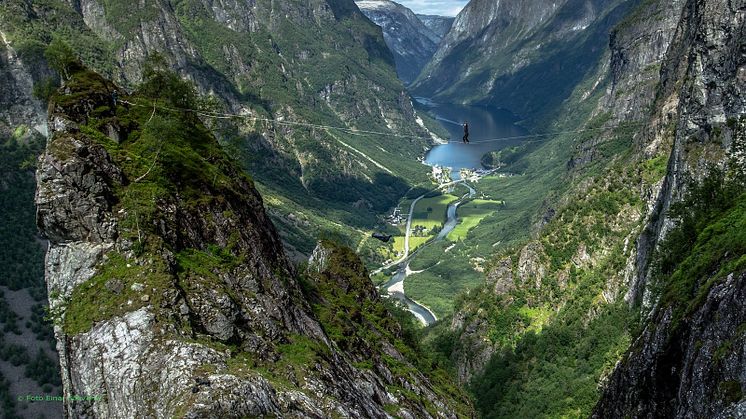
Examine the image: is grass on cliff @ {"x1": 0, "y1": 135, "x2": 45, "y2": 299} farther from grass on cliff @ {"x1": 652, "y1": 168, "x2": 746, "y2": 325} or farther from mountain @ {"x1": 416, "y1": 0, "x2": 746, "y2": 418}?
grass on cliff @ {"x1": 652, "y1": 168, "x2": 746, "y2": 325}

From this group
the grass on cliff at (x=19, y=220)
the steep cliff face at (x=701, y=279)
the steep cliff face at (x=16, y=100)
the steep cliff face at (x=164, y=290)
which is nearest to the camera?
the steep cliff face at (x=701, y=279)

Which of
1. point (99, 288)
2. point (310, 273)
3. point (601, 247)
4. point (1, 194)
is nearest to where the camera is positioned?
point (99, 288)

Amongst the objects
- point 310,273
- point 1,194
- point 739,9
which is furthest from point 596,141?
point 1,194

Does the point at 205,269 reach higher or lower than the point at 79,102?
lower

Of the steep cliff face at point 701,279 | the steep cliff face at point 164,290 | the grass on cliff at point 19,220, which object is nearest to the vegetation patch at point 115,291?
the steep cliff face at point 164,290

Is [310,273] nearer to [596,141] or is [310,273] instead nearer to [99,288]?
[99,288]

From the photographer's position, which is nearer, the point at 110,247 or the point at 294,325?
the point at 110,247

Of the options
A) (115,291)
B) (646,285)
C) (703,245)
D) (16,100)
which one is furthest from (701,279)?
(16,100)

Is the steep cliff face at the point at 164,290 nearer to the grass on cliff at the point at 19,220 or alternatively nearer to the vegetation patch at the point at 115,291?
the vegetation patch at the point at 115,291
